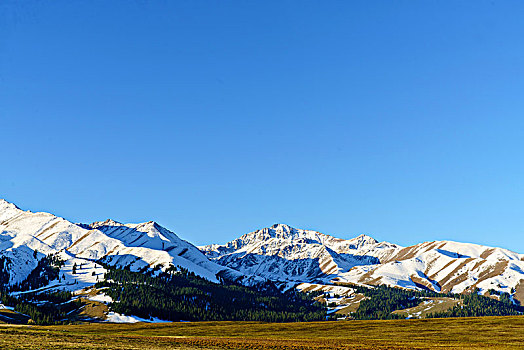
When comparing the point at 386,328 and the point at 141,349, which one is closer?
the point at 141,349

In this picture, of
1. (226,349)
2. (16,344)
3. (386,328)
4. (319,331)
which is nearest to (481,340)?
(386,328)

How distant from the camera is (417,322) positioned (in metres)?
152

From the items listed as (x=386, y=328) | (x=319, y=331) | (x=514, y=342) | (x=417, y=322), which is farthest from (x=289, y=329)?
(x=514, y=342)

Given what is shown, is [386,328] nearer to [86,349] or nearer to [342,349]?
[342,349]

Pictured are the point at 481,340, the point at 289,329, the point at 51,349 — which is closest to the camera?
the point at 51,349

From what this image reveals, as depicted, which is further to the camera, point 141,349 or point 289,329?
point 289,329

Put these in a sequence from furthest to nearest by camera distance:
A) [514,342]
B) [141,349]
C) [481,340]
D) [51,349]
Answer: [481,340] < [514,342] < [141,349] < [51,349]

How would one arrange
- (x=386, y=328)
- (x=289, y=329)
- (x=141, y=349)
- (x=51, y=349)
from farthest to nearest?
(x=289, y=329) → (x=386, y=328) → (x=141, y=349) → (x=51, y=349)

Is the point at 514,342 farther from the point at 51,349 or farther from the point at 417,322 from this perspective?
the point at 51,349

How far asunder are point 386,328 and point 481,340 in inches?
1593

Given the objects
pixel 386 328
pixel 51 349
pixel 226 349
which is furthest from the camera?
pixel 386 328

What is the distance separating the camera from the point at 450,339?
103 metres

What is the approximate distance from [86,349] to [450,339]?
8533 centimetres

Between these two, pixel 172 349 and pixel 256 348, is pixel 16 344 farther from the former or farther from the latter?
pixel 256 348
